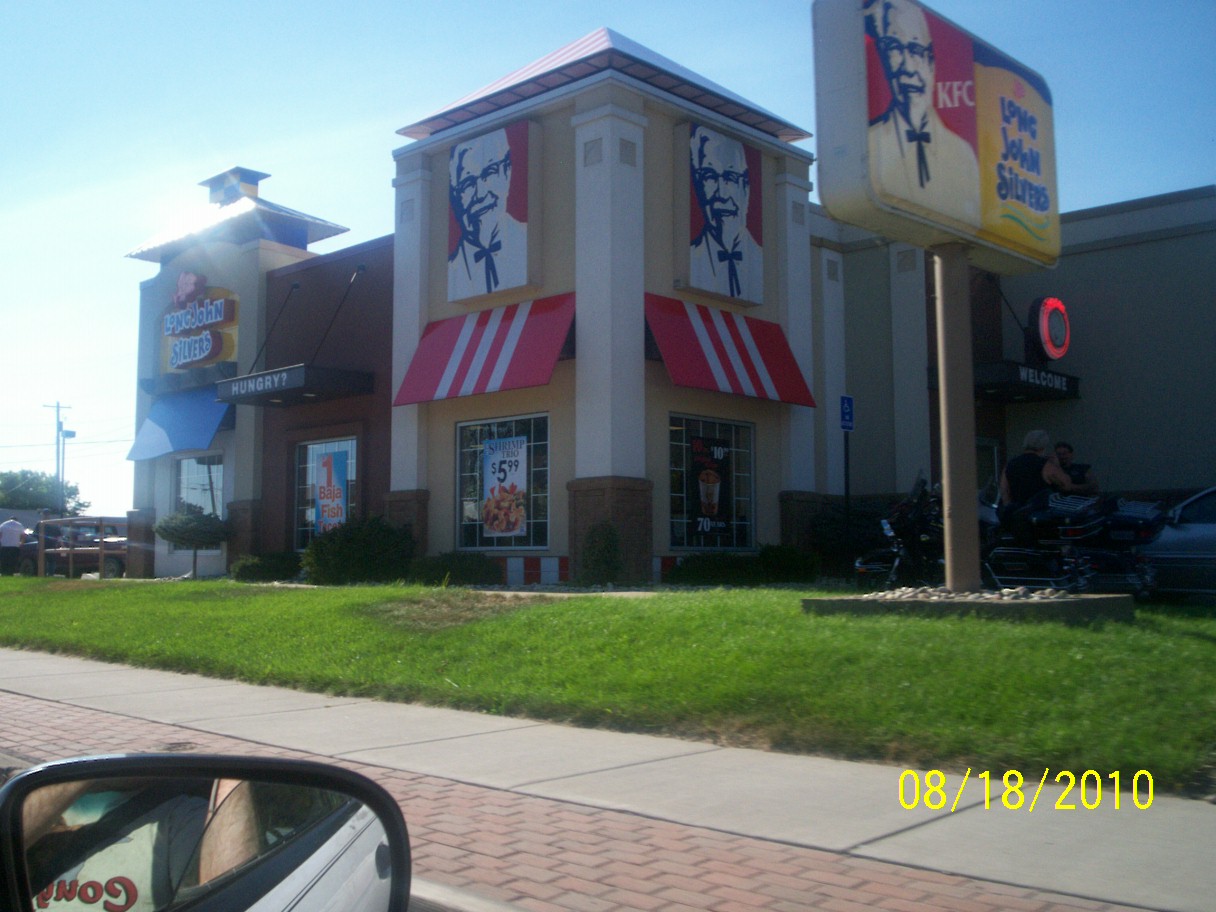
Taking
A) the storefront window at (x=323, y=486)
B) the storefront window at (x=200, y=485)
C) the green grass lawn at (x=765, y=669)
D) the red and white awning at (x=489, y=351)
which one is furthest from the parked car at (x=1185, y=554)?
the storefront window at (x=200, y=485)

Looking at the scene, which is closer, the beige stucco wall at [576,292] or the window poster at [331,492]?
the beige stucco wall at [576,292]

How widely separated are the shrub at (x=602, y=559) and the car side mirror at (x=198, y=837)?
1380 cm

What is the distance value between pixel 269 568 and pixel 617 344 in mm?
8821

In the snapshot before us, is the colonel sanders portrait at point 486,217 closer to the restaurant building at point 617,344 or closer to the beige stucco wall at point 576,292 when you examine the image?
the restaurant building at point 617,344

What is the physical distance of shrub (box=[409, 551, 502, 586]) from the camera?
17.7 metres

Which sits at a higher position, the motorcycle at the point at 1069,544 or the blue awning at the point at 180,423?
the blue awning at the point at 180,423

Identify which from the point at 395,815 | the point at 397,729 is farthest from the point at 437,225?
the point at 395,815

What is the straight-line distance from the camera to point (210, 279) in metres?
25.8

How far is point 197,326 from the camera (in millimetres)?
25641

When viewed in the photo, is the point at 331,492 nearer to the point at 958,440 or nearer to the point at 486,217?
the point at 486,217

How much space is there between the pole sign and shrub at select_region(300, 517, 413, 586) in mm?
11040

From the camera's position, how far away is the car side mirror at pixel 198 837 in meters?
1.97

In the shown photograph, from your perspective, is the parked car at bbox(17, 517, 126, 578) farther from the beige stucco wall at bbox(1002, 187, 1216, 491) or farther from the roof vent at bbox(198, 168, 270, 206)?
the beige stucco wall at bbox(1002, 187, 1216, 491)
